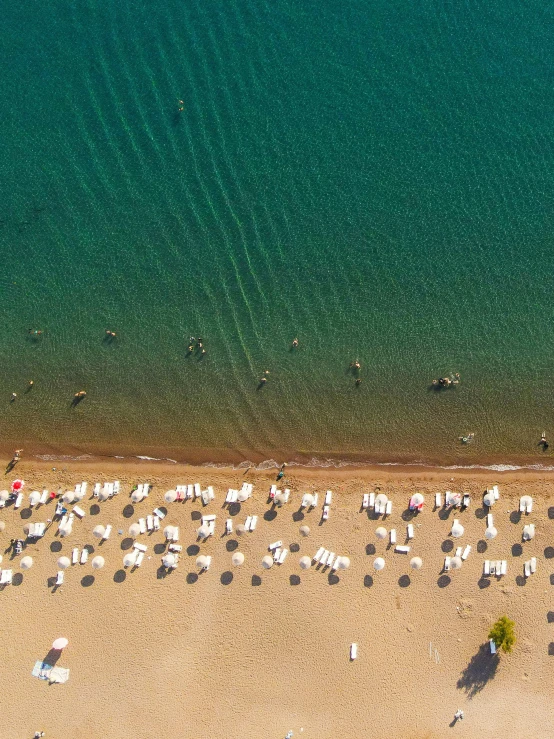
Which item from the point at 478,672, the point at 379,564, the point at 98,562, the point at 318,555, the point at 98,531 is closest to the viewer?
the point at 478,672

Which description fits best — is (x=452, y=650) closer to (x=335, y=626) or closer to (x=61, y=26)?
(x=335, y=626)

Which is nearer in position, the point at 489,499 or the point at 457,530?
the point at 457,530

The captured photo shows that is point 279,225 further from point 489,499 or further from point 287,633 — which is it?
point 287,633

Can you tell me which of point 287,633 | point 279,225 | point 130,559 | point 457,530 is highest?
point 279,225

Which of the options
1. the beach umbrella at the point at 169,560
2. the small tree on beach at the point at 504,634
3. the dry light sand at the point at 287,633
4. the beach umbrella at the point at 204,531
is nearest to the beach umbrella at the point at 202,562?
the dry light sand at the point at 287,633

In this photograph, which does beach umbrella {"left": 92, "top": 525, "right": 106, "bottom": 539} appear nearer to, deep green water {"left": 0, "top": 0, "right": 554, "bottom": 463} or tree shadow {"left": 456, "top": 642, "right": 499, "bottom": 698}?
deep green water {"left": 0, "top": 0, "right": 554, "bottom": 463}

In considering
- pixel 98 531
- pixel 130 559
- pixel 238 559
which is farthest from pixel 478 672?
pixel 98 531

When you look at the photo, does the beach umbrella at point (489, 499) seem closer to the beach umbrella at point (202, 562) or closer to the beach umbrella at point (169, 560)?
the beach umbrella at point (202, 562)

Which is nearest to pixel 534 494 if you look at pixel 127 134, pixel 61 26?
pixel 127 134
